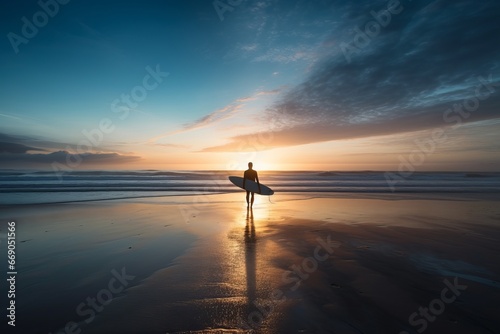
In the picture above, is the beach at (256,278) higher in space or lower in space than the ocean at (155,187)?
lower

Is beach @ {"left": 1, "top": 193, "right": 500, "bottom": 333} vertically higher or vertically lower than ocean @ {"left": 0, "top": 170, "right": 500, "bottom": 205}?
lower

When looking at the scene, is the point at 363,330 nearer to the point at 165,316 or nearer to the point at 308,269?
the point at 308,269

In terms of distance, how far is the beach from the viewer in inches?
130

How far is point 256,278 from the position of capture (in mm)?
4656

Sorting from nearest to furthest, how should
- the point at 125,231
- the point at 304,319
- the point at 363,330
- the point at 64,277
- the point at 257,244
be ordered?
the point at 363,330 → the point at 304,319 → the point at 64,277 → the point at 257,244 → the point at 125,231

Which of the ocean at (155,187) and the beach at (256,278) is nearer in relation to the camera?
the beach at (256,278)

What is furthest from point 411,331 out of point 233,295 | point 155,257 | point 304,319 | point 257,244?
point 155,257

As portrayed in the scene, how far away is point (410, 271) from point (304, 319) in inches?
122

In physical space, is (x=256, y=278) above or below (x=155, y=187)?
below

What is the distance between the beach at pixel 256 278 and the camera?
3.30 meters

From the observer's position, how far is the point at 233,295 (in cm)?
396

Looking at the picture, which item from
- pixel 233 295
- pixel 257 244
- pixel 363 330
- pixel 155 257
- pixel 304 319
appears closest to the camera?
pixel 363 330

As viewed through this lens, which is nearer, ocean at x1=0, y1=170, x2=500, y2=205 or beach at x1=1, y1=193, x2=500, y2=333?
beach at x1=1, y1=193, x2=500, y2=333

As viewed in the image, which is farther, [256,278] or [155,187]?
[155,187]
